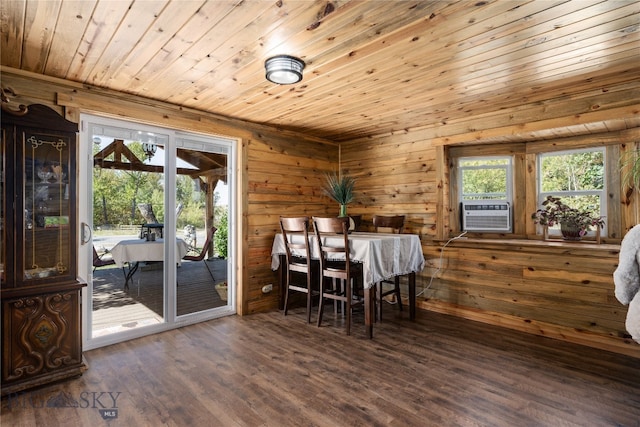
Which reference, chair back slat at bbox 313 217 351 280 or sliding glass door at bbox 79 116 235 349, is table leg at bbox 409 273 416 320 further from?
sliding glass door at bbox 79 116 235 349

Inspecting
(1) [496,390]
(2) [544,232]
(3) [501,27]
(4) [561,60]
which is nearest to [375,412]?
(1) [496,390]

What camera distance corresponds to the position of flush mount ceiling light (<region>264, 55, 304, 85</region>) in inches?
89.5

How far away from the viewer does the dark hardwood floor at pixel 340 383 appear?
6.34ft

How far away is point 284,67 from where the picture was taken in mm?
2293

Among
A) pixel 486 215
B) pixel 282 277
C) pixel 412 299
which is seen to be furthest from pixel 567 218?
pixel 282 277

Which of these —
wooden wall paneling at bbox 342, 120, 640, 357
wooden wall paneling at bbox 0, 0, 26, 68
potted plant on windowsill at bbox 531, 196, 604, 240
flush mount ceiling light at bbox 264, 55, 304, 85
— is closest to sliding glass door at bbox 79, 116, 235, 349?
wooden wall paneling at bbox 0, 0, 26, 68

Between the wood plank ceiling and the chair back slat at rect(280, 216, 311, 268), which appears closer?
the wood plank ceiling

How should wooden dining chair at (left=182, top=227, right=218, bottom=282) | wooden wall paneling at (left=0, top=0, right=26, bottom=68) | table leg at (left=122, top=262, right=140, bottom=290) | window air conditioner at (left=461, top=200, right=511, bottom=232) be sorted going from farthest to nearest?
window air conditioner at (left=461, top=200, right=511, bottom=232) < wooden dining chair at (left=182, top=227, right=218, bottom=282) < table leg at (left=122, top=262, right=140, bottom=290) < wooden wall paneling at (left=0, top=0, right=26, bottom=68)

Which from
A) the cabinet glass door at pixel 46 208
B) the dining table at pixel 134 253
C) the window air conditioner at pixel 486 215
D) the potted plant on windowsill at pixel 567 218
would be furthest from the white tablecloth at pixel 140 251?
the potted plant on windowsill at pixel 567 218

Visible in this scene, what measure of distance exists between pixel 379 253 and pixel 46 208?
103 inches

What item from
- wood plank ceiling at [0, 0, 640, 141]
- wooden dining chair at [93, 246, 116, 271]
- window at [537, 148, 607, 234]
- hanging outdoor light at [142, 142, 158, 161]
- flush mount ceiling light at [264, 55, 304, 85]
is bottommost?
wooden dining chair at [93, 246, 116, 271]

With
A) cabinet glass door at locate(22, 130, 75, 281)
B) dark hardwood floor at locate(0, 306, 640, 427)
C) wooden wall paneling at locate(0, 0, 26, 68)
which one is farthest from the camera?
cabinet glass door at locate(22, 130, 75, 281)

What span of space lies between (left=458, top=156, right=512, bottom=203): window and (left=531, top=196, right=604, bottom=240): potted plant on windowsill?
40 centimetres

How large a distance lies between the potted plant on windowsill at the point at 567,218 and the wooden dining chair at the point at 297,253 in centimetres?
244
